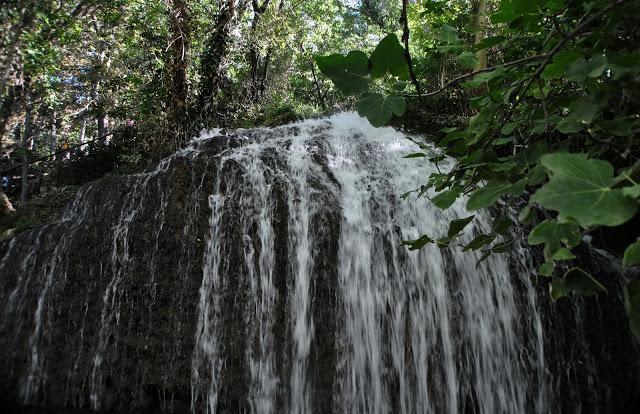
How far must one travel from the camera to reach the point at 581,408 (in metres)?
3.27

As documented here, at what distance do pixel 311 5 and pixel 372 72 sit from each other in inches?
535

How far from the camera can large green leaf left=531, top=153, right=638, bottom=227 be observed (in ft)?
2.09

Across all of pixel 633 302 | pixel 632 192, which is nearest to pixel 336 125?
pixel 633 302

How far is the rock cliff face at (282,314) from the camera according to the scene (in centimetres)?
330

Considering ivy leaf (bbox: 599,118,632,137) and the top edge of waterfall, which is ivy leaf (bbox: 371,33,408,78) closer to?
ivy leaf (bbox: 599,118,632,137)

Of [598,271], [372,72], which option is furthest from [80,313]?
[598,271]

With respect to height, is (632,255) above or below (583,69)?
below

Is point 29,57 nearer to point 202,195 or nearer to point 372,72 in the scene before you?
point 202,195

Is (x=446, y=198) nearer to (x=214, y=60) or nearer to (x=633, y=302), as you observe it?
(x=633, y=302)

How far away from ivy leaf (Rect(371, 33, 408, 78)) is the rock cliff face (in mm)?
2827

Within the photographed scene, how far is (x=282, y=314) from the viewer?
3531 mm

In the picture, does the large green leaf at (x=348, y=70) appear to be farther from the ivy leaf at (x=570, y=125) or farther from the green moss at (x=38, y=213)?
the green moss at (x=38, y=213)

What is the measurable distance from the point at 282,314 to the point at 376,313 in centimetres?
84

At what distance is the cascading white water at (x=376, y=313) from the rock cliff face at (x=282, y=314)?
0.01 m
